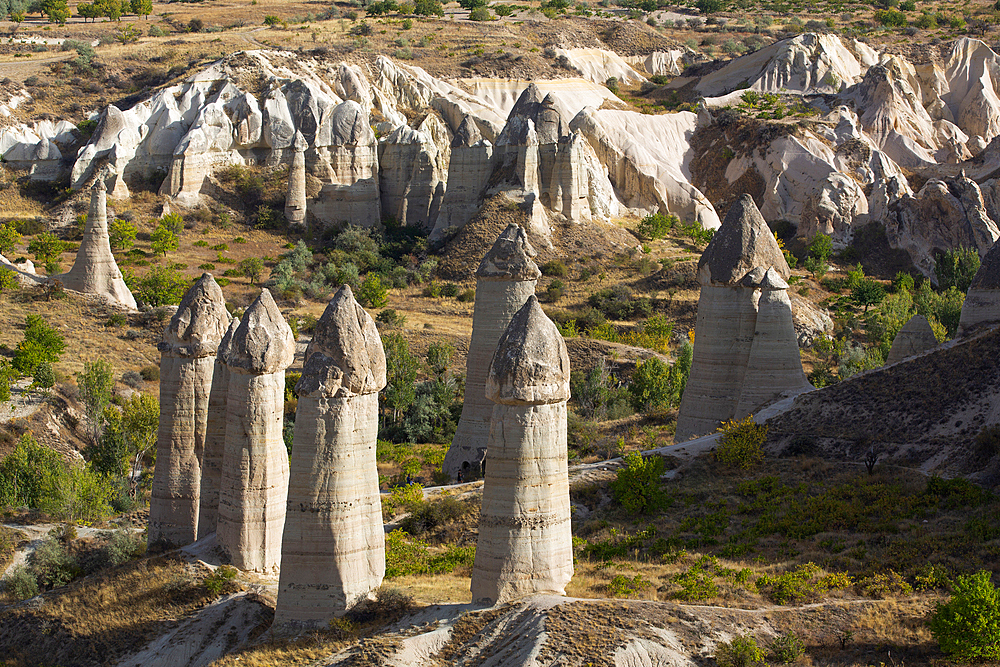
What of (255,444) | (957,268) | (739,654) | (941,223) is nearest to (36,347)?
(255,444)

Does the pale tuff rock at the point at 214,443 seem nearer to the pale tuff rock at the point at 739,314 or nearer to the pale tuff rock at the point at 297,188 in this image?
the pale tuff rock at the point at 739,314

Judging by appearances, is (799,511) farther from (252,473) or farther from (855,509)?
(252,473)

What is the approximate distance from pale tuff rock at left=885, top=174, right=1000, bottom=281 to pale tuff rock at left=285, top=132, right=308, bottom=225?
31.1 metres

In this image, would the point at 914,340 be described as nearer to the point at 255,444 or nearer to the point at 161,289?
Result: the point at 255,444

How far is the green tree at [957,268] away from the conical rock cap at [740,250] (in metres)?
27.6

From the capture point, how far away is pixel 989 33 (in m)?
80.2

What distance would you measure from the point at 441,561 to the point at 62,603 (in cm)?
663

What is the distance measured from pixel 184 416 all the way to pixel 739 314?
12052mm

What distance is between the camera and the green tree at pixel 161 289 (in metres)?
39.9

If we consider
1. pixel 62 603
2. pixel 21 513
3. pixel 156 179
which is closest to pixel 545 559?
pixel 62 603

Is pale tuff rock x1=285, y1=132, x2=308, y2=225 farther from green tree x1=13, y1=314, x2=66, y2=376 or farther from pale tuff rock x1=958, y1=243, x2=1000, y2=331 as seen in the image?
pale tuff rock x1=958, y1=243, x2=1000, y2=331

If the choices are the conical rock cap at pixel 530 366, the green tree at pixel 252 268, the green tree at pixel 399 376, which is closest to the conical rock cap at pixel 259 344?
the conical rock cap at pixel 530 366

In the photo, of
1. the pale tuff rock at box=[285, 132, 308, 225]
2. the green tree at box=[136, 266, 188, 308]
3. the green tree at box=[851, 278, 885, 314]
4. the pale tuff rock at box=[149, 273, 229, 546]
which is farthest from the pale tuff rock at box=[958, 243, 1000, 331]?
the pale tuff rock at box=[285, 132, 308, 225]

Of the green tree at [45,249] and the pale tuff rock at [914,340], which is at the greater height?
the green tree at [45,249]
